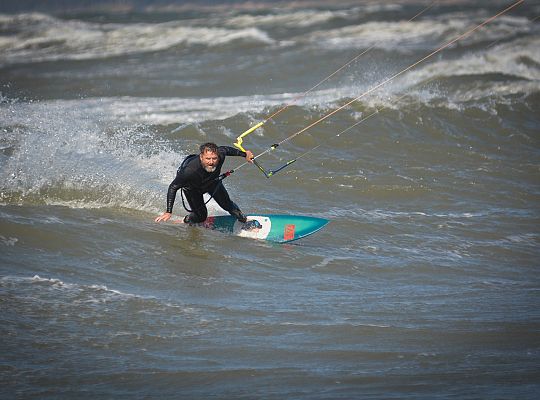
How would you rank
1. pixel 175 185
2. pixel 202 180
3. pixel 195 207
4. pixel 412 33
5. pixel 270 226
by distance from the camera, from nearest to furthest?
pixel 175 185 < pixel 202 180 < pixel 195 207 < pixel 270 226 < pixel 412 33

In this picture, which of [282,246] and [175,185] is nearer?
[175,185]

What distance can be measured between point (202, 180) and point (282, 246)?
1.18m

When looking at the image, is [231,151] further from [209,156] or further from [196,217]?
[196,217]

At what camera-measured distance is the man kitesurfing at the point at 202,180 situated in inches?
333

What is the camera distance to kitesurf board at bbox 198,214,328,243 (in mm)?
9258

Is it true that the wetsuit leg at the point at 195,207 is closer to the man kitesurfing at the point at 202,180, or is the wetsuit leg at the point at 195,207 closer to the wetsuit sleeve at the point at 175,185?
the man kitesurfing at the point at 202,180

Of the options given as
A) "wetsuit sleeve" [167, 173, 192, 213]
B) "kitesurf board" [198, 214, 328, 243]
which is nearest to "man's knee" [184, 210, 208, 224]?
"kitesurf board" [198, 214, 328, 243]

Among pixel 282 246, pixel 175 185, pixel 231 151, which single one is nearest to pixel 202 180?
pixel 175 185

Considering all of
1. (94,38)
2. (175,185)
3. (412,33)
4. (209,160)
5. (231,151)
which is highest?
(412,33)

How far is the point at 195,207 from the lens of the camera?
9.19m

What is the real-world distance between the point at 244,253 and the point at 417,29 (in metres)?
20.8

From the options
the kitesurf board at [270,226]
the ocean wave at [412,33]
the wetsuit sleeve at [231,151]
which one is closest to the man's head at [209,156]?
the wetsuit sleeve at [231,151]

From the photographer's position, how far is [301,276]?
8.01 m

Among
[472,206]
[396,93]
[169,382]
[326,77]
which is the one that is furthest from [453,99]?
Answer: [169,382]
